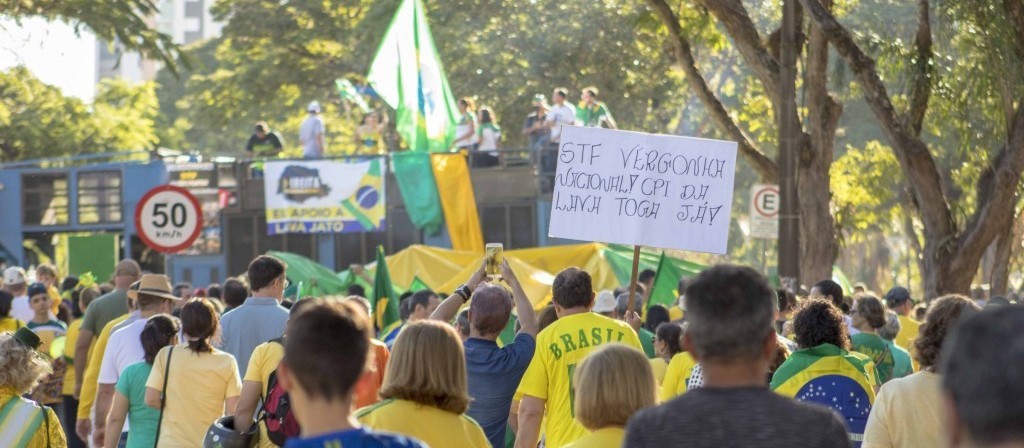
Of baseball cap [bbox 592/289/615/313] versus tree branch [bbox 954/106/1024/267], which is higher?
tree branch [bbox 954/106/1024/267]

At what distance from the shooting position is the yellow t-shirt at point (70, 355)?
→ 1158cm

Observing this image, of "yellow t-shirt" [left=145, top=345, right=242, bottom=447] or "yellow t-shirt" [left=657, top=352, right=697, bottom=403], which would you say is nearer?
"yellow t-shirt" [left=657, top=352, right=697, bottom=403]

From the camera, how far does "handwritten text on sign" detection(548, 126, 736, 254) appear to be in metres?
8.48

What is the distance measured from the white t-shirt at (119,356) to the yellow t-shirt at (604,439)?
167 inches

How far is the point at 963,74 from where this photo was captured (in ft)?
52.1

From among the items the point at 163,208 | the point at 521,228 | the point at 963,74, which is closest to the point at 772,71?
the point at 963,74

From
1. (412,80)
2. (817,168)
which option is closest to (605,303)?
(817,168)

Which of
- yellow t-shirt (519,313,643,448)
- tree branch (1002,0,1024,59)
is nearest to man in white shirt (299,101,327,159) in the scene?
tree branch (1002,0,1024,59)

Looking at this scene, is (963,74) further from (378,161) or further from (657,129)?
(657,129)

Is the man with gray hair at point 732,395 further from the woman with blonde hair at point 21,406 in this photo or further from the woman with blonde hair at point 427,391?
the woman with blonde hair at point 21,406

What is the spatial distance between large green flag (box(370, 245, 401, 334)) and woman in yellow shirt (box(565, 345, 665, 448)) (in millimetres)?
9741

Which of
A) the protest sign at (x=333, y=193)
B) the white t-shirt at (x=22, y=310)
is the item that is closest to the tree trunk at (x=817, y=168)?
the protest sign at (x=333, y=193)

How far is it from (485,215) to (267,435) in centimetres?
1791

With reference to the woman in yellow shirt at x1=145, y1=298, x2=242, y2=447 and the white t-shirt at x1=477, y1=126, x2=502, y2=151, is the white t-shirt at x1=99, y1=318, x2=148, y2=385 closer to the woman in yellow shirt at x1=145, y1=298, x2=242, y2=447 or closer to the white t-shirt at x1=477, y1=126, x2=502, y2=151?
the woman in yellow shirt at x1=145, y1=298, x2=242, y2=447
